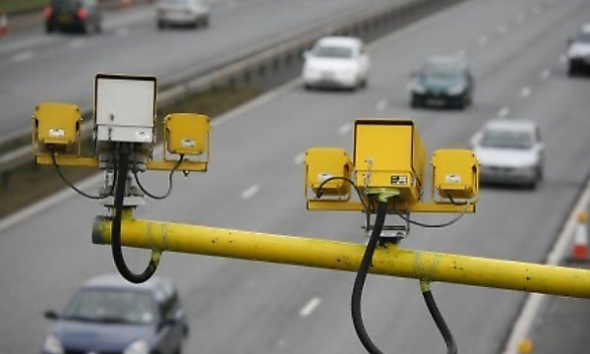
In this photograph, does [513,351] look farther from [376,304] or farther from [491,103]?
[491,103]

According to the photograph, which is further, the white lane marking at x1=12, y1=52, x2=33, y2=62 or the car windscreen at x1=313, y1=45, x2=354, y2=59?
the white lane marking at x1=12, y1=52, x2=33, y2=62

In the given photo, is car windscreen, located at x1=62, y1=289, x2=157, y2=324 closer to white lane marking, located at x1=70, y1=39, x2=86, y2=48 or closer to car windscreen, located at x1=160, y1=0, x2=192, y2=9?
white lane marking, located at x1=70, y1=39, x2=86, y2=48

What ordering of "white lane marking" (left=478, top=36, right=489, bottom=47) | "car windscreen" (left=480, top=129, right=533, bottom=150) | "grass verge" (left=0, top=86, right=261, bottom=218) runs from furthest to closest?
"white lane marking" (left=478, top=36, right=489, bottom=47) → "car windscreen" (left=480, top=129, right=533, bottom=150) → "grass verge" (left=0, top=86, right=261, bottom=218)

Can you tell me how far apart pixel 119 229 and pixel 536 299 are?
2072cm

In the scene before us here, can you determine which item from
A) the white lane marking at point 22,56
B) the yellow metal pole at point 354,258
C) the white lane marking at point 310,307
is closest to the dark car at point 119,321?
the white lane marking at point 310,307

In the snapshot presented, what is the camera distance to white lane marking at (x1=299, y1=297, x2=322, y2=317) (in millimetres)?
Result: 29359

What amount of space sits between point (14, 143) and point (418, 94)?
17.9 meters

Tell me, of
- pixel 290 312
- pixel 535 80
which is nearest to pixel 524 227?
pixel 290 312

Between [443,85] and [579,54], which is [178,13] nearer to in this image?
[579,54]

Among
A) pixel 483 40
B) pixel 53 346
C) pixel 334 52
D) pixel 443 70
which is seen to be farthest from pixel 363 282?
pixel 483 40

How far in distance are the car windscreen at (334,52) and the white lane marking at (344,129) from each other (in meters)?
7.84

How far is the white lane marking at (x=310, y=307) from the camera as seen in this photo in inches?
1156

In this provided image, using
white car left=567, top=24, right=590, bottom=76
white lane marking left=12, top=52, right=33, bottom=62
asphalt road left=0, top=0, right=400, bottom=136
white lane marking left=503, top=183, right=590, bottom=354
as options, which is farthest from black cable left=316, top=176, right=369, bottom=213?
white car left=567, top=24, right=590, bottom=76

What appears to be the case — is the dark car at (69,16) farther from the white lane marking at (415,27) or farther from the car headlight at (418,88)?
the car headlight at (418,88)
